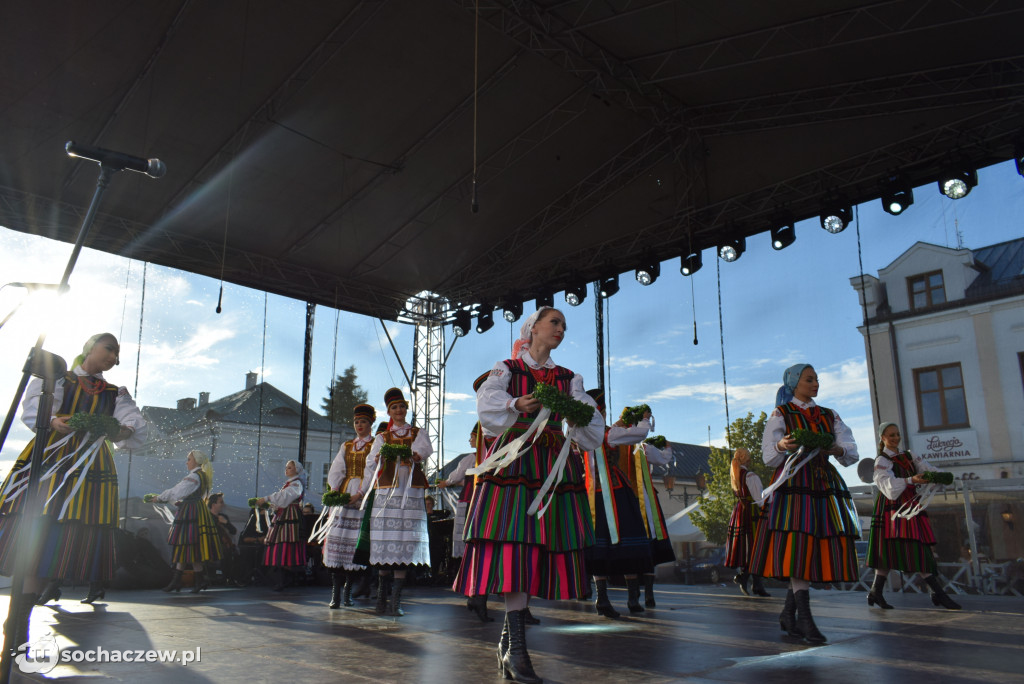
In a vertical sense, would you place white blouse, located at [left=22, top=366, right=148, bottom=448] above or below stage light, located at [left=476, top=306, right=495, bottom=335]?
below

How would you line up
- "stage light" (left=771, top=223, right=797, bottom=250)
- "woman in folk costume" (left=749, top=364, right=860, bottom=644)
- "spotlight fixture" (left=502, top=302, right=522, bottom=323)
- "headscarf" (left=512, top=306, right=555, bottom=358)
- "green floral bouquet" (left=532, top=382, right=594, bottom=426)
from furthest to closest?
1. "spotlight fixture" (left=502, top=302, right=522, bottom=323)
2. "stage light" (left=771, top=223, right=797, bottom=250)
3. "woman in folk costume" (left=749, top=364, right=860, bottom=644)
4. "headscarf" (left=512, top=306, right=555, bottom=358)
5. "green floral bouquet" (left=532, top=382, right=594, bottom=426)

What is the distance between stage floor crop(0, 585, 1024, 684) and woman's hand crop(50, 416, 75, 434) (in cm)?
105

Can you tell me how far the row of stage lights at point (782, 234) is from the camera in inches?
312

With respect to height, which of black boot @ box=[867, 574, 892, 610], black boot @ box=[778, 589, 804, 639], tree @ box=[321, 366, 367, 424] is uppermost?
tree @ box=[321, 366, 367, 424]

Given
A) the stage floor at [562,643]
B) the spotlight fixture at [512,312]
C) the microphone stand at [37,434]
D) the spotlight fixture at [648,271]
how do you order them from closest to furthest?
the microphone stand at [37,434] < the stage floor at [562,643] < the spotlight fixture at [648,271] < the spotlight fixture at [512,312]

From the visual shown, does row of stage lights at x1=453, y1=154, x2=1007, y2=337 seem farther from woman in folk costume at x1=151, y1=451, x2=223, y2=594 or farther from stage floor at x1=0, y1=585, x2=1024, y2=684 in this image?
woman in folk costume at x1=151, y1=451, x2=223, y2=594

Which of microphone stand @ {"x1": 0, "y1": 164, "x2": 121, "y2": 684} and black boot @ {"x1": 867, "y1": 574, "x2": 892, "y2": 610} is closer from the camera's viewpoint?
microphone stand @ {"x1": 0, "y1": 164, "x2": 121, "y2": 684}

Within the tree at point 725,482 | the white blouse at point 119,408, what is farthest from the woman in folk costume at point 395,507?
the tree at point 725,482

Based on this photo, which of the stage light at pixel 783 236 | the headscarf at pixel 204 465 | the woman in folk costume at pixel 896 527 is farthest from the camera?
the stage light at pixel 783 236

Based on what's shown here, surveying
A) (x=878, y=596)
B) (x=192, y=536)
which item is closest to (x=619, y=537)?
(x=878, y=596)

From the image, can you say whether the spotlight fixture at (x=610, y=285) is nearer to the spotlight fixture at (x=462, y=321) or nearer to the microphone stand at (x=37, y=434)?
the spotlight fixture at (x=462, y=321)

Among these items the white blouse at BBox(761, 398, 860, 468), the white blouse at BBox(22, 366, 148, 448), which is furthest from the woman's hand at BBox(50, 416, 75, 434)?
the white blouse at BBox(761, 398, 860, 468)

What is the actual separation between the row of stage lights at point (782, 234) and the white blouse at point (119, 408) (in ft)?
25.0

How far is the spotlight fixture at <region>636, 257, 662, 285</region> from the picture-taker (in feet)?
34.5
